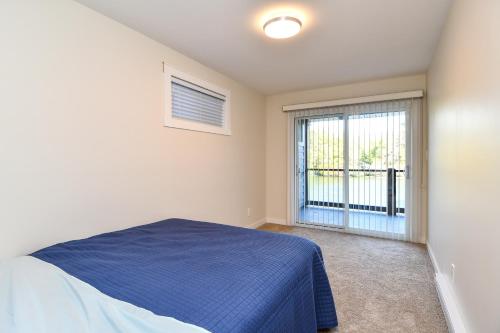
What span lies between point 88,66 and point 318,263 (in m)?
2.27

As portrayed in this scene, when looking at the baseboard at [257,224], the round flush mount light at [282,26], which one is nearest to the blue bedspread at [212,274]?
the round flush mount light at [282,26]

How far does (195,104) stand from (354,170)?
2626 mm

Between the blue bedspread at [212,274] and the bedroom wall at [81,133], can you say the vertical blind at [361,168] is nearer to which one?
the bedroom wall at [81,133]

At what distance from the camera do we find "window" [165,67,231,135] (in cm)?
263

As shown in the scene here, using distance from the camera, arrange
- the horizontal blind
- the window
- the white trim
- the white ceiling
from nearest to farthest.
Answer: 1. the white ceiling
2. the window
3. the horizontal blind
4. the white trim

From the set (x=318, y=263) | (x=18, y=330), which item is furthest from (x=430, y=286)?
(x=18, y=330)

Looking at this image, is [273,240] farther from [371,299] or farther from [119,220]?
[119,220]

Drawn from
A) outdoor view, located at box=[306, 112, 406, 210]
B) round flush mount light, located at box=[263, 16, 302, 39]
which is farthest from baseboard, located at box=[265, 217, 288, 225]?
round flush mount light, located at box=[263, 16, 302, 39]

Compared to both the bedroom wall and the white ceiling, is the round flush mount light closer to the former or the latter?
the white ceiling

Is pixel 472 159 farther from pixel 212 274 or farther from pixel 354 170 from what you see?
pixel 354 170

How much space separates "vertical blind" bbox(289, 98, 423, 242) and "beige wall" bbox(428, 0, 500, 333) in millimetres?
1308

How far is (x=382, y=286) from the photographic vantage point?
2.30 meters

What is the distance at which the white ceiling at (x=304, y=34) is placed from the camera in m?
1.93

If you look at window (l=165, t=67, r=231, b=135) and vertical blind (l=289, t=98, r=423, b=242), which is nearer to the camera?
window (l=165, t=67, r=231, b=135)
